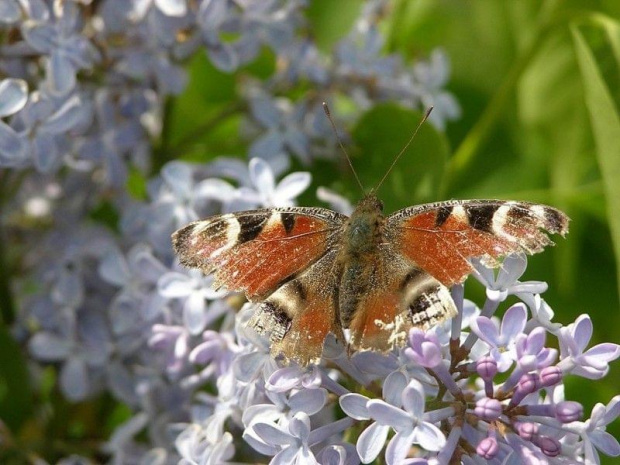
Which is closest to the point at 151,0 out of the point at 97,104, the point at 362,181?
the point at 97,104

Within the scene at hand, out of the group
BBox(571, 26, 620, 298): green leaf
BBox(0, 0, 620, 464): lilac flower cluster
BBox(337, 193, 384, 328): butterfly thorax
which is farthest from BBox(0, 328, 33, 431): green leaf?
BBox(571, 26, 620, 298): green leaf

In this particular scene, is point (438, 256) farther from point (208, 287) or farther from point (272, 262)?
point (208, 287)

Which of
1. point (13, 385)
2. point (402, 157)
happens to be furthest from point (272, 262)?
point (13, 385)

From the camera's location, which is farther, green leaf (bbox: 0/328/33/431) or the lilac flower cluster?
green leaf (bbox: 0/328/33/431)

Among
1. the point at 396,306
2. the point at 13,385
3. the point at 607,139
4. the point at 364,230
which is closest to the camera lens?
the point at 396,306

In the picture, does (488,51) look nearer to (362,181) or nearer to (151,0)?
(362,181)

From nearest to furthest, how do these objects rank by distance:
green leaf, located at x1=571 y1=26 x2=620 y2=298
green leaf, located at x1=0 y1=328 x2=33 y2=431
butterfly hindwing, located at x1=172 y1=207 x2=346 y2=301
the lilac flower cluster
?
the lilac flower cluster, butterfly hindwing, located at x1=172 y1=207 x2=346 y2=301, green leaf, located at x1=571 y1=26 x2=620 y2=298, green leaf, located at x1=0 y1=328 x2=33 y2=431

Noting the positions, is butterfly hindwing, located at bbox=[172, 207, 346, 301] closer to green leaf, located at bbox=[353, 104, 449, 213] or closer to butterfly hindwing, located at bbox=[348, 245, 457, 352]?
butterfly hindwing, located at bbox=[348, 245, 457, 352]
